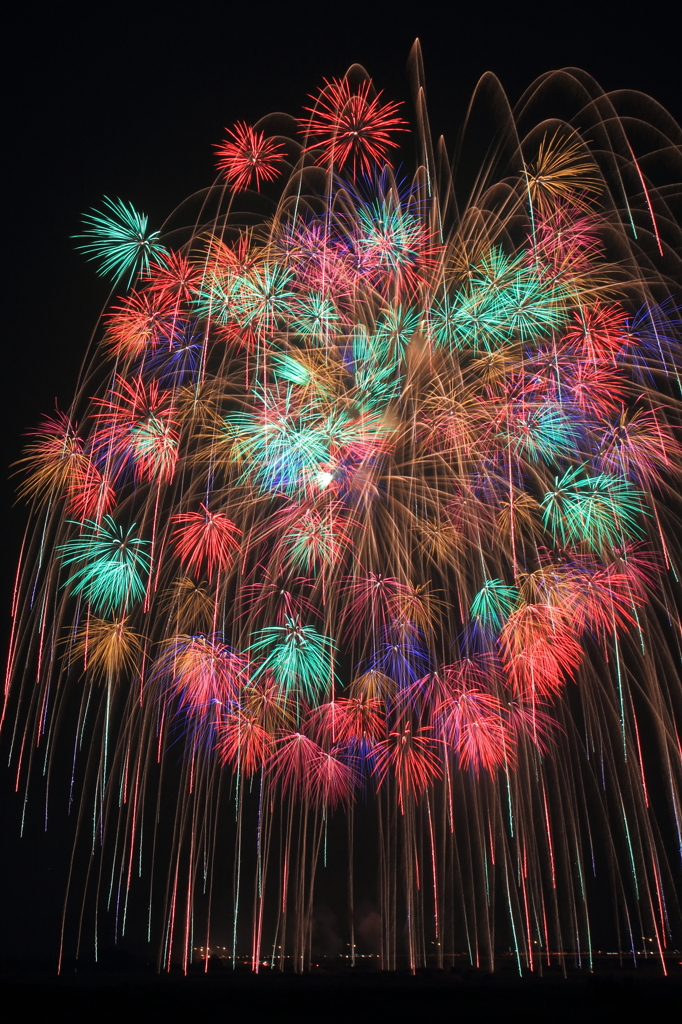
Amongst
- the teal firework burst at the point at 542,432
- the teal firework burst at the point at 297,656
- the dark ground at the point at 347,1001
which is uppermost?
the teal firework burst at the point at 542,432

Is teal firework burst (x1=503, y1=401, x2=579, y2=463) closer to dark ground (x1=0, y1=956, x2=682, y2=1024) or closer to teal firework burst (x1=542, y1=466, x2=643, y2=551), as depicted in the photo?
teal firework burst (x1=542, y1=466, x2=643, y2=551)

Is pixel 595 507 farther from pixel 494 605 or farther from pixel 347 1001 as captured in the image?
pixel 347 1001

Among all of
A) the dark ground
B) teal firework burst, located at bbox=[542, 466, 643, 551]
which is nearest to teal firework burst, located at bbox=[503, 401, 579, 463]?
teal firework burst, located at bbox=[542, 466, 643, 551]

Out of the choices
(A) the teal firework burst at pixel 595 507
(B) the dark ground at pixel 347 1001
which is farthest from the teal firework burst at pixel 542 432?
(B) the dark ground at pixel 347 1001

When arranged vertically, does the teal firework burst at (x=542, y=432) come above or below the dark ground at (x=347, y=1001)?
above

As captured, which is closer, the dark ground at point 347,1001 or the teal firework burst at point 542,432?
the dark ground at point 347,1001

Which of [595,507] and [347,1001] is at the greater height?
[595,507]

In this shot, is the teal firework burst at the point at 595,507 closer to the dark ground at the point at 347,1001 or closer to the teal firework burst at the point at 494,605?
the teal firework burst at the point at 494,605

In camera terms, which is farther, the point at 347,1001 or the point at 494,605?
the point at 494,605

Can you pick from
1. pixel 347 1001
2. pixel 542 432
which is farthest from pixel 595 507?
pixel 347 1001

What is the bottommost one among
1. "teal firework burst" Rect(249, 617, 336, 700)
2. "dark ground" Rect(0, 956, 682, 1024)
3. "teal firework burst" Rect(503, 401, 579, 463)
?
"dark ground" Rect(0, 956, 682, 1024)
